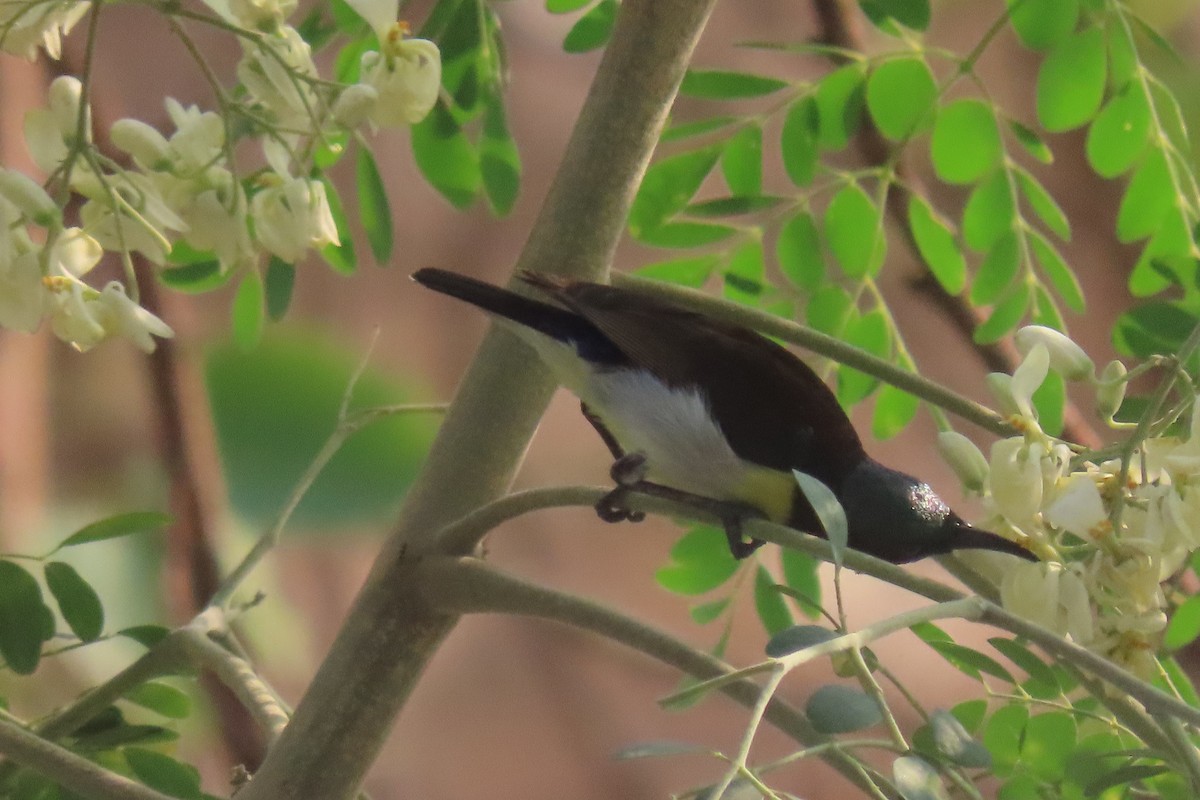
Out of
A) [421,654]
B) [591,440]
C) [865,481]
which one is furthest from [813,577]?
[591,440]

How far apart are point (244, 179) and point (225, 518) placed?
0.94 meters

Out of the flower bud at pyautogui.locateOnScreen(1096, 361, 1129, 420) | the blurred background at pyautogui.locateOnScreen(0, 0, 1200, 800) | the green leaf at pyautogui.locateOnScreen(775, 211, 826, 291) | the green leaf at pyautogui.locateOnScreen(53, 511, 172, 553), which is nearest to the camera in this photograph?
the flower bud at pyautogui.locateOnScreen(1096, 361, 1129, 420)

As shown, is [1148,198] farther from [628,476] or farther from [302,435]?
[302,435]

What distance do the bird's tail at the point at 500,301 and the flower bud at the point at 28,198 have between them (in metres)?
0.23

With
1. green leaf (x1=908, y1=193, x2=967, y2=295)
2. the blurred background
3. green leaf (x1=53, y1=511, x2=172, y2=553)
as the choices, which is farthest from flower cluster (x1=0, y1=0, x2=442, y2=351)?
the blurred background

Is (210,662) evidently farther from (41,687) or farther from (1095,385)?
(41,687)

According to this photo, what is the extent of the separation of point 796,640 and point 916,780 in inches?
2.3

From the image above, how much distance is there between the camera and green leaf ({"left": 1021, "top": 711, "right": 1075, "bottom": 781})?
52cm

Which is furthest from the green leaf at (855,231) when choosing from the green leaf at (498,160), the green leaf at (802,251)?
the green leaf at (498,160)

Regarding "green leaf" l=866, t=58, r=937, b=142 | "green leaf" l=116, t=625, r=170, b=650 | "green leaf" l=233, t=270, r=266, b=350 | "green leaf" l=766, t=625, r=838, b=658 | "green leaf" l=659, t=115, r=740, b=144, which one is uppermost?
"green leaf" l=866, t=58, r=937, b=142

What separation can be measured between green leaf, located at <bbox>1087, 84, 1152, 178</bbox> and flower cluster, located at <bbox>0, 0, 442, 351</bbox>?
0.47m

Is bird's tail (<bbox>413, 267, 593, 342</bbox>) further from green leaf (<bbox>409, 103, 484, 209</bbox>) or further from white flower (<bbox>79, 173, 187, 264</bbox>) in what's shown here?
white flower (<bbox>79, 173, 187, 264</bbox>)

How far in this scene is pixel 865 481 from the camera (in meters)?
0.69

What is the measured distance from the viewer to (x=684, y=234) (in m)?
0.75
